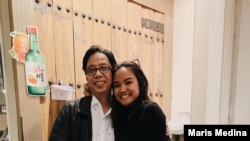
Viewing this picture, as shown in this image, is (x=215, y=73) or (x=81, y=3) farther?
(x=81, y=3)

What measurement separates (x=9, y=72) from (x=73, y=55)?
0.39m

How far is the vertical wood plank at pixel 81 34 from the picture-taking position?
1.29 m

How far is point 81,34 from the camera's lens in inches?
51.8

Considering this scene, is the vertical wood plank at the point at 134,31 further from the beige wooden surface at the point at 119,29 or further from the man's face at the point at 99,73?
the man's face at the point at 99,73

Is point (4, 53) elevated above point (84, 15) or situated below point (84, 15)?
below

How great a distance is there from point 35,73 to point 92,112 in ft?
1.09

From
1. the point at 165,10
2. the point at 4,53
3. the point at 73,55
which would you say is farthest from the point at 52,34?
the point at 165,10

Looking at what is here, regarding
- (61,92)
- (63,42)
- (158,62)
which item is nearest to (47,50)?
(63,42)

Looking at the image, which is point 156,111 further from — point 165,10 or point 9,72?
point 165,10

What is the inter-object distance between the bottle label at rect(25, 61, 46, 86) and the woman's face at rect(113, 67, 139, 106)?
37 cm

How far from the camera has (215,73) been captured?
917mm

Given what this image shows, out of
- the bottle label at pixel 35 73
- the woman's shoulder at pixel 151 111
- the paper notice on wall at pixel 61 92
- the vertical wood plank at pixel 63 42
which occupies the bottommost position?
the woman's shoulder at pixel 151 111

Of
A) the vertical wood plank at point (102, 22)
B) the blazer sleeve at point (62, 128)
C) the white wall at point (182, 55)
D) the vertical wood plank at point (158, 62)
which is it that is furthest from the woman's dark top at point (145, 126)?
the white wall at point (182, 55)

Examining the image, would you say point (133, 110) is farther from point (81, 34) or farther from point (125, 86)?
point (81, 34)
